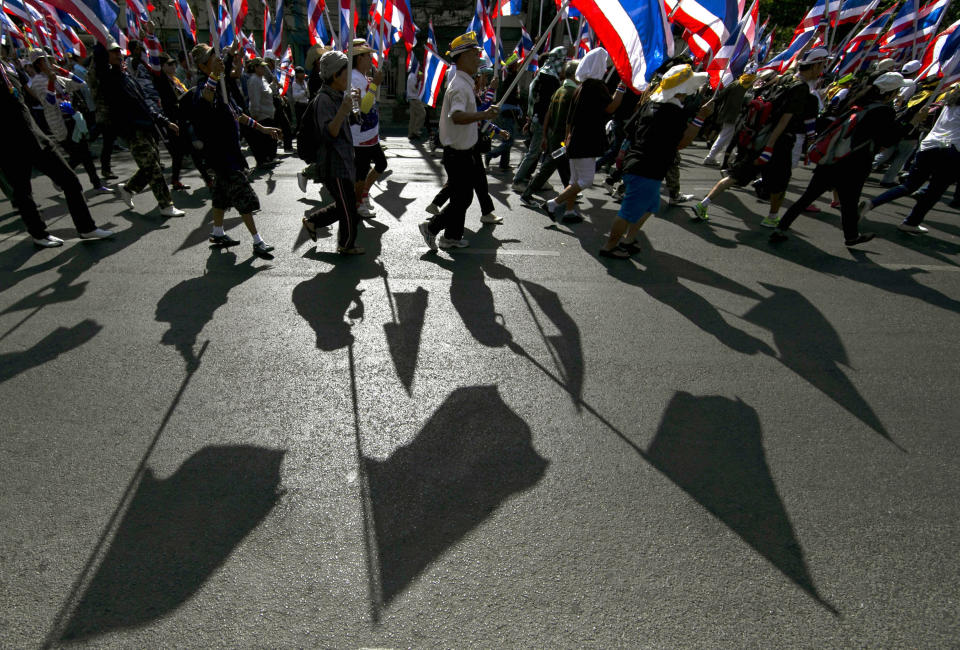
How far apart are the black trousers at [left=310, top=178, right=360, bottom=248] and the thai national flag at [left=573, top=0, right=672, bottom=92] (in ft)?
8.80

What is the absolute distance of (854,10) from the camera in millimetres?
9695

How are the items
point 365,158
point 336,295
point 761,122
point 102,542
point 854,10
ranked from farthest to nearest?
point 854,10, point 761,122, point 365,158, point 336,295, point 102,542

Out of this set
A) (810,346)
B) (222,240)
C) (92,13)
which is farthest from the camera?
(222,240)

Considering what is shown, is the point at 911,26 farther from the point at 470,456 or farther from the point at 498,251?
the point at 470,456

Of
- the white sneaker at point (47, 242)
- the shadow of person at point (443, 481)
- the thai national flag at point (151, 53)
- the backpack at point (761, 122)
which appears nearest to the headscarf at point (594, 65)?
the backpack at point (761, 122)

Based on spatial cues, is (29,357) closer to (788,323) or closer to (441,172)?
(788,323)

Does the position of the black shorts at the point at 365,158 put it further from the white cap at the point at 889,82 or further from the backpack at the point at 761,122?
the white cap at the point at 889,82

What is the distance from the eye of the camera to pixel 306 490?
2.34m

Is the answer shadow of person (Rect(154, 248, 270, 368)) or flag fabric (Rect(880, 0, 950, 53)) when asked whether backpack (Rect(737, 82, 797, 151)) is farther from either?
shadow of person (Rect(154, 248, 270, 368))

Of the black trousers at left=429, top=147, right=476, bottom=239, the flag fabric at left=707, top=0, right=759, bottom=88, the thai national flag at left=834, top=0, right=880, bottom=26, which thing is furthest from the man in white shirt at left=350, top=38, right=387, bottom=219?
the thai national flag at left=834, top=0, right=880, bottom=26

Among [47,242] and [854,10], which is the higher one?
[854,10]

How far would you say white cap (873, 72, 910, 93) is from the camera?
4.95 m

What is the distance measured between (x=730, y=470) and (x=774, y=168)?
192 inches

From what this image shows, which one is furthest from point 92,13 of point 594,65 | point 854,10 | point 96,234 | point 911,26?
point 911,26
